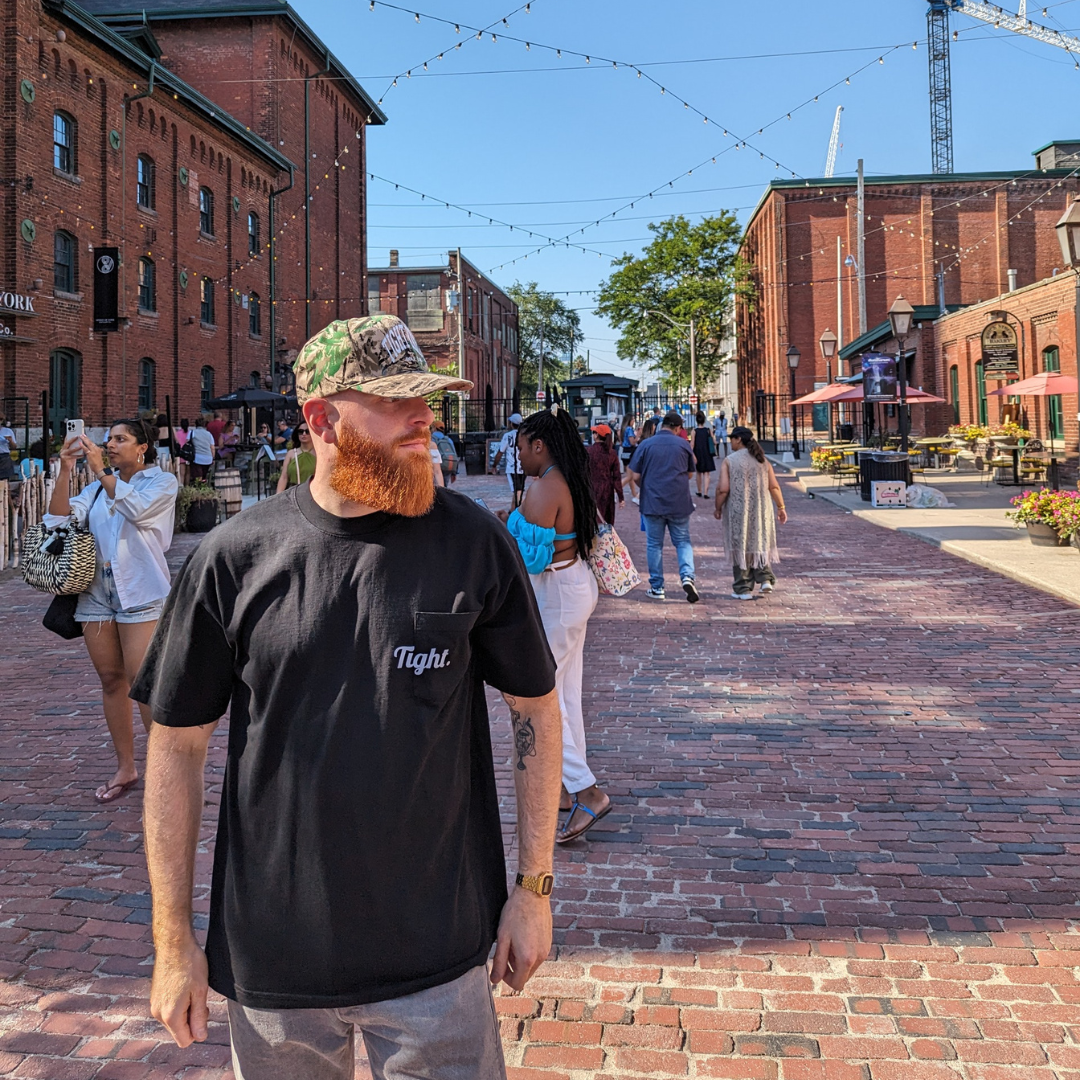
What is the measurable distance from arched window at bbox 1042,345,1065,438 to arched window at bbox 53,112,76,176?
24.9m

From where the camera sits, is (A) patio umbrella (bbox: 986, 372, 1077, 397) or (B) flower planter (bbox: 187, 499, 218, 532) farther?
(A) patio umbrella (bbox: 986, 372, 1077, 397)

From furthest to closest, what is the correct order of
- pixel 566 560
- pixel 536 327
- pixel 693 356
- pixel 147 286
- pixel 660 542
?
pixel 536 327 < pixel 693 356 < pixel 147 286 < pixel 660 542 < pixel 566 560

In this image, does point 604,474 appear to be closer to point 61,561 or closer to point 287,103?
point 61,561

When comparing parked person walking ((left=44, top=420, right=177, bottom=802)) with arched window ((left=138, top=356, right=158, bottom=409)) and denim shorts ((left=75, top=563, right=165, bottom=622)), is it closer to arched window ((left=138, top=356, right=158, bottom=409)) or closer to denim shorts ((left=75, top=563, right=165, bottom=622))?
denim shorts ((left=75, top=563, right=165, bottom=622))

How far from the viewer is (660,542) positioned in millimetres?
12547

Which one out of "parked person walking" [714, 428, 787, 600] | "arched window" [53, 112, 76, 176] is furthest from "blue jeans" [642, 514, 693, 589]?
"arched window" [53, 112, 76, 176]

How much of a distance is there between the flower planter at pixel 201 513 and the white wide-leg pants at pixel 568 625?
15.0 m

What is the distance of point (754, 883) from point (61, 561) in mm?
3629

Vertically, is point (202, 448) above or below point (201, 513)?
above

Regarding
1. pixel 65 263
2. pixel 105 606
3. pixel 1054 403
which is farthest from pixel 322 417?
pixel 1054 403

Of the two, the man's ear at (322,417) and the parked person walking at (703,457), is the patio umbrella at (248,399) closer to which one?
the parked person walking at (703,457)

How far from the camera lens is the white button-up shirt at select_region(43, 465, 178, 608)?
5625 millimetres

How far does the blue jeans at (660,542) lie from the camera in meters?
12.2

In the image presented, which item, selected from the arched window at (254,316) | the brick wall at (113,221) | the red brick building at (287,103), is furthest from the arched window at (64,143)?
the arched window at (254,316)
